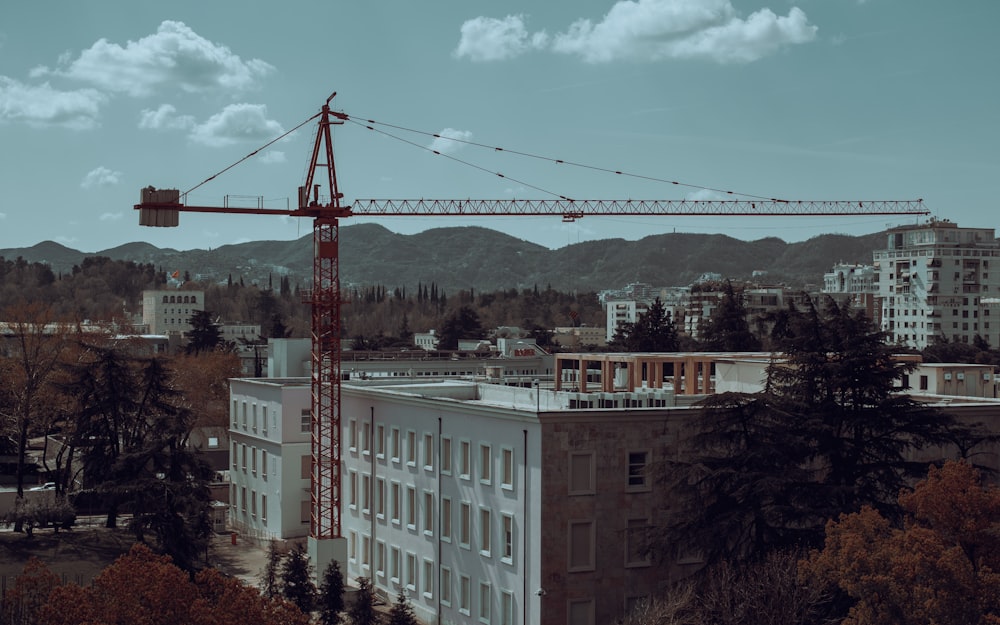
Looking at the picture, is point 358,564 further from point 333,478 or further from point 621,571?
point 621,571

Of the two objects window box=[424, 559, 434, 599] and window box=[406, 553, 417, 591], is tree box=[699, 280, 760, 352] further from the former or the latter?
window box=[424, 559, 434, 599]

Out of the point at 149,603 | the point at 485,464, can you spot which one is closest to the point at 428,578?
the point at 485,464

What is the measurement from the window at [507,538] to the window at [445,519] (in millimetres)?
3782

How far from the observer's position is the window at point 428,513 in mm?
42594

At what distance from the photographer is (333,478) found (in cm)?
4962

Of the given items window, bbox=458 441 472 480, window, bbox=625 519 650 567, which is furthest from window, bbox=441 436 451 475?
window, bbox=625 519 650 567

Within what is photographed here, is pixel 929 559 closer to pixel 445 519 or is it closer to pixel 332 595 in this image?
pixel 445 519

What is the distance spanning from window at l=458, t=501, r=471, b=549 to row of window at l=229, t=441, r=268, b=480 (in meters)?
21.4

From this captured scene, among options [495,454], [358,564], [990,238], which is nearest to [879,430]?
[495,454]

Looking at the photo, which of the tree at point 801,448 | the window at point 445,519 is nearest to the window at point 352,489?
the window at point 445,519

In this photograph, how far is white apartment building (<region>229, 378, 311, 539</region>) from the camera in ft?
188

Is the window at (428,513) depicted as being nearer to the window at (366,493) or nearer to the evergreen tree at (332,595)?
the evergreen tree at (332,595)

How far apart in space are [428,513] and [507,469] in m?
5.90

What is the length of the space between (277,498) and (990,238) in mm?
134555
